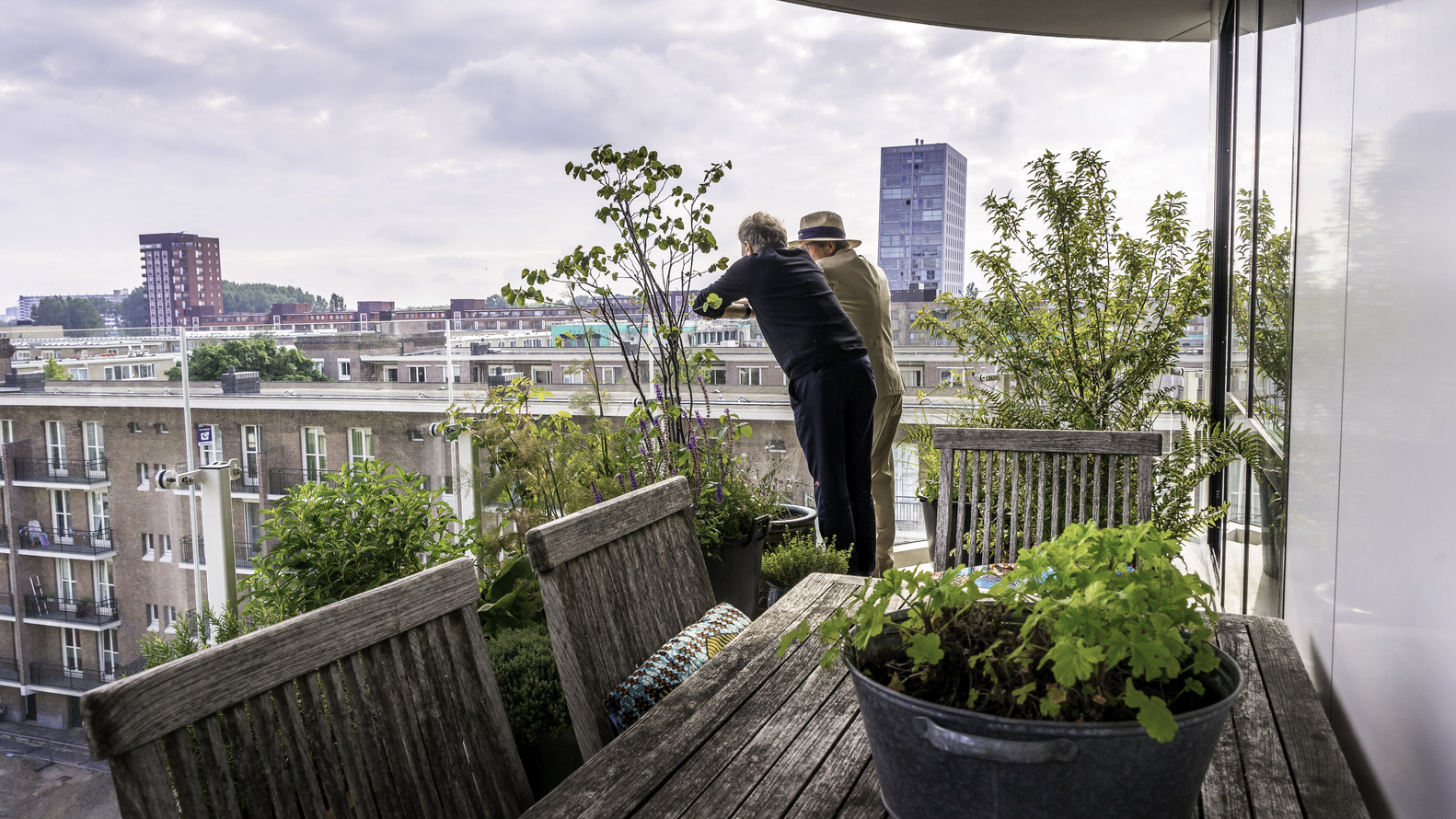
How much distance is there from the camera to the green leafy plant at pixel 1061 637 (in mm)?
679

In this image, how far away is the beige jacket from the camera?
3.59 meters

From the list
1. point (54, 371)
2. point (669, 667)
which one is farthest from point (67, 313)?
point (669, 667)

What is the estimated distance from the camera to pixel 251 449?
380cm

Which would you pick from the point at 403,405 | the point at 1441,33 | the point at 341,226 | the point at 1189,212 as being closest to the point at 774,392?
the point at 403,405

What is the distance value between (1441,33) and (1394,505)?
0.46 m

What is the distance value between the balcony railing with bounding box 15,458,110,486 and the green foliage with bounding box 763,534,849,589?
2773 millimetres

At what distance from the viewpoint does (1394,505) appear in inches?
36.0

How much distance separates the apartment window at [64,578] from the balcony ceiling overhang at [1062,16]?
376 cm

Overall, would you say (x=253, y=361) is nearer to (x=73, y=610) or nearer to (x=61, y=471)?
(x=61, y=471)

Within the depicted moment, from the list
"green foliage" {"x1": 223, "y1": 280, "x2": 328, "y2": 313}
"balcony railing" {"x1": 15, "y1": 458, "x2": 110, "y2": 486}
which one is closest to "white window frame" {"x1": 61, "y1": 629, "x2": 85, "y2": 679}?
"balcony railing" {"x1": 15, "y1": 458, "x2": 110, "y2": 486}

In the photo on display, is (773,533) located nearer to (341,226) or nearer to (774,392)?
(774,392)

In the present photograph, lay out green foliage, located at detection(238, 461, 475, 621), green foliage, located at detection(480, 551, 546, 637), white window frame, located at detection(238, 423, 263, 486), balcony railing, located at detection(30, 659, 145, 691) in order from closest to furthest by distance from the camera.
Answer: green foliage, located at detection(238, 461, 475, 621)
green foliage, located at detection(480, 551, 546, 637)
balcony railing, located at detection(30, 659, 145, 691)
white window frame, located at detection(238, 423, 263, 486)

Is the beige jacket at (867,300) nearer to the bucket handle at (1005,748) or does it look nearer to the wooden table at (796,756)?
the wooden table at (796,756)

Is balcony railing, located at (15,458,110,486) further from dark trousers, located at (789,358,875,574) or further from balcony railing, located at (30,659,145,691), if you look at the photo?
dark trousers, located at (789,358,875,574)
